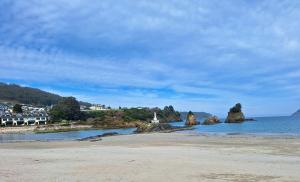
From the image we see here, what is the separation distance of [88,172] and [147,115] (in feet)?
548

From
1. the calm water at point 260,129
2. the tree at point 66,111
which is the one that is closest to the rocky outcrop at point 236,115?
the calm water at point 260,129

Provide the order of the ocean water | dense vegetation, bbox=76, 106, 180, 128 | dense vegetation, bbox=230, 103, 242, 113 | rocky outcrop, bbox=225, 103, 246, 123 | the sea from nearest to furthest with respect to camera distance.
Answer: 1. the sea
2. the ocean water
3. dense vegetation, bbox=76, 106, 180, 128
4. rocky outcrop, bbox=225, 103, 246, 123
5. dense vegetation, bbox=230, 103, 242, 113

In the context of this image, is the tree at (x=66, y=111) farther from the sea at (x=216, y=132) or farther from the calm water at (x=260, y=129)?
the calm water at (x=260, y=129)

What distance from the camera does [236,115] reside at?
14625 cm

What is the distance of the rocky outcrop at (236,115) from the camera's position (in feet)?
472

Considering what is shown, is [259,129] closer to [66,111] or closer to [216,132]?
[216,132]

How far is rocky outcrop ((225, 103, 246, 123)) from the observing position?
144 meters

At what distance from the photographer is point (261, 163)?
1955 centimetres

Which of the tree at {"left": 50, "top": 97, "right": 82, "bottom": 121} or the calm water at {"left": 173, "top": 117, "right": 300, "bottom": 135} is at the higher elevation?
the tree at {"left": 50, "top": 97, "right": 82, "bottom": 121}

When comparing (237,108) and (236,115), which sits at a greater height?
(237,108)

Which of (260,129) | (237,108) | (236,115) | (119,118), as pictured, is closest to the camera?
(260,129)

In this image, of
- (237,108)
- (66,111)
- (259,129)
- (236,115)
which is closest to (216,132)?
(259,129)

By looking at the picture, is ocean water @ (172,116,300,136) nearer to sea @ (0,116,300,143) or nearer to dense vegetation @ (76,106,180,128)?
sea @ (0,116,300,143)

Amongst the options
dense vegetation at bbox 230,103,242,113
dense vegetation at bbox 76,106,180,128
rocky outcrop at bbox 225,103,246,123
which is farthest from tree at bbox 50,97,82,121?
dense vegetation at bbox 230,103,242,113
